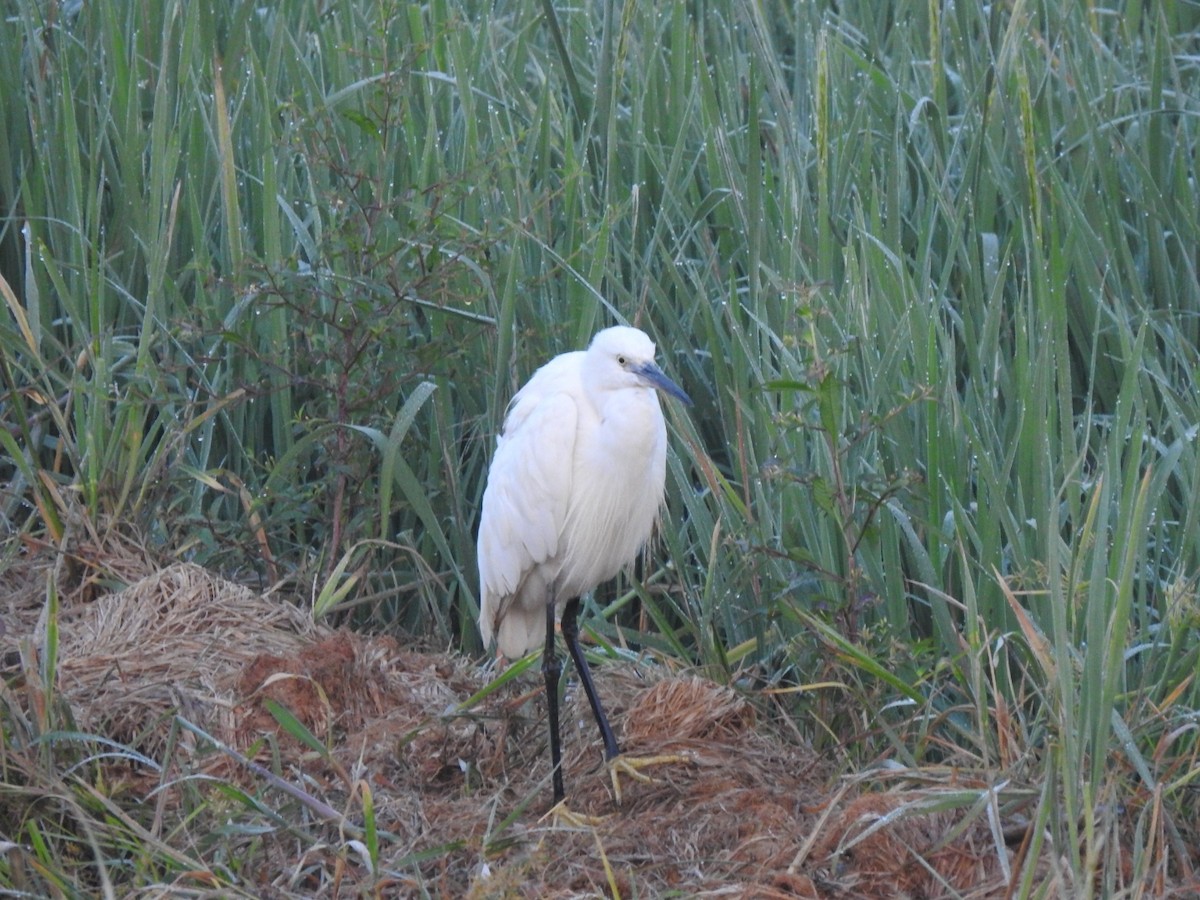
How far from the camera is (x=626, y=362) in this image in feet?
7.52

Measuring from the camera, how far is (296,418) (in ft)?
8.95

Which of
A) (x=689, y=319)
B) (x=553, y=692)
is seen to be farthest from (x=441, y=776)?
(x=689, y=319)

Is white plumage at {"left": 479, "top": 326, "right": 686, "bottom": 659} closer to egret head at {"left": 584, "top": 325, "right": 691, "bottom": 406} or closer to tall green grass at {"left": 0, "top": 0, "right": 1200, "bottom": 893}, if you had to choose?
egret head at {"left": 584, "top": 325, "right": 691, "bottom": 406}

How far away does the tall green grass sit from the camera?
2.28 m

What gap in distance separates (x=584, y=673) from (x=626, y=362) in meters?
0.55

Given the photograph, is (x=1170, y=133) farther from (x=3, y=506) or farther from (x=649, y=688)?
(x=3, y=506)

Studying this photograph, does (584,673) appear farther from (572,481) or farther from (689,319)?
(689,319)

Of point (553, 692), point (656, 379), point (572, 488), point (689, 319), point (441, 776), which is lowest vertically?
point (441, 776)

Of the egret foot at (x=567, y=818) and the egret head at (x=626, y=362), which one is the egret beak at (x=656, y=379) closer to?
the egret head at (x=626, y=362)

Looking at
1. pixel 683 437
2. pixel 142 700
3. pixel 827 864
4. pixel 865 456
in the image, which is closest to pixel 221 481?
pixel 142 700

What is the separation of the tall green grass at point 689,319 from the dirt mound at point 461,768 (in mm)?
138

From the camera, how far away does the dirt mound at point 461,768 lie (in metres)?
2.00

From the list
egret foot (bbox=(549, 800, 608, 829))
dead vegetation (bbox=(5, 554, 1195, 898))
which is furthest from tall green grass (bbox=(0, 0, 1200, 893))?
egret foot (bbox=(549, 800, 608, 829))

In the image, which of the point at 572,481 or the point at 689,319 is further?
the point at 689,319
